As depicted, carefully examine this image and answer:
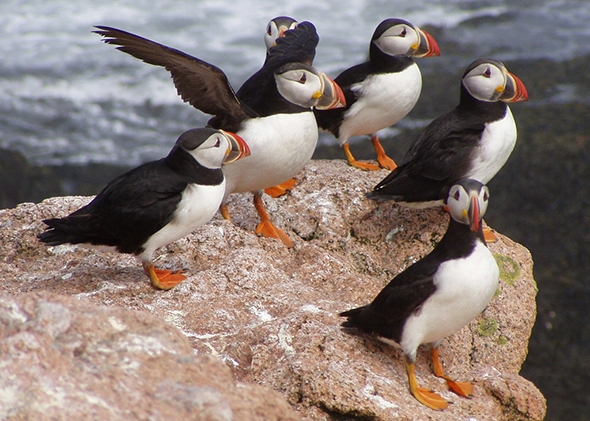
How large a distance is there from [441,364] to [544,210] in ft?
16.4

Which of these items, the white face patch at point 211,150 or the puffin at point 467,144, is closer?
the white face patch at point 211,150

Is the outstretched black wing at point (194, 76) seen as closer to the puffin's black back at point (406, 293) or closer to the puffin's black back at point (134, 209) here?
the puffin's black back at point (134, 209)

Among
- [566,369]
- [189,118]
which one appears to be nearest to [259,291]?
[566,369]

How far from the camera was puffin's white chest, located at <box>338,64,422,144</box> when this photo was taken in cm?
612

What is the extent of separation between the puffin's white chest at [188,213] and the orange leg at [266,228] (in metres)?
0.93

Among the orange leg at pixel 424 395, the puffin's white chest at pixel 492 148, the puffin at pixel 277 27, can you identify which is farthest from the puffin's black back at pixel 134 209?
the puffin at pixel 277 27

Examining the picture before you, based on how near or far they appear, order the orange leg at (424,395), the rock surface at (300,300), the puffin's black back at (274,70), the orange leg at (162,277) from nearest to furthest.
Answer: the rock surface at (300,300) → the orange leg at (424,395) → the orange leg at (162,277) → the puffin's black back at (274,70)

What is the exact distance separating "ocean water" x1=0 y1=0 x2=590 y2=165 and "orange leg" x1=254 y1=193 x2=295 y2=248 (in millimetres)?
5987

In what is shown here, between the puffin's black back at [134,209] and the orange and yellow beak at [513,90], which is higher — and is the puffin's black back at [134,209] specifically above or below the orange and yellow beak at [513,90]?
below

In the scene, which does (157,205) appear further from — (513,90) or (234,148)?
(513,90)

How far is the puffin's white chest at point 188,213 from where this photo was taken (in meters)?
4.45

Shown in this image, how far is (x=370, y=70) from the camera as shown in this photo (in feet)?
20.3

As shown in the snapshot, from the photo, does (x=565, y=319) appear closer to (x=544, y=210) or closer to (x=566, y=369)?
(x=566, y=369)

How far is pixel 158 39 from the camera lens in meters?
17.1
